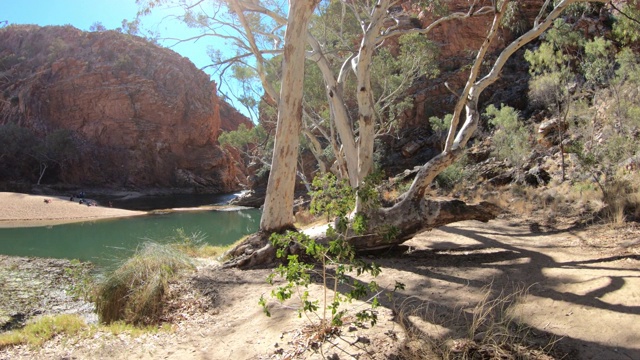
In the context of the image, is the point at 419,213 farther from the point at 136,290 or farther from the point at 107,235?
the point at 107,235

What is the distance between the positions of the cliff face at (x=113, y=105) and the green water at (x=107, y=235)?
20876 mm

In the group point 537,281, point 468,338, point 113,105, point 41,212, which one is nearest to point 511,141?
point 537,281

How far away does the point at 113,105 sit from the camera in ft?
132

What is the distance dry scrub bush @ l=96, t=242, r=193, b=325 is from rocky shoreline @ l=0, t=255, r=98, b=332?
505mm

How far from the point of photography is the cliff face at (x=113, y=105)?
3947 centimetres

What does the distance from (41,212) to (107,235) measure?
9.02 metres

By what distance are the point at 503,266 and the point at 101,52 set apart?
47170 mm

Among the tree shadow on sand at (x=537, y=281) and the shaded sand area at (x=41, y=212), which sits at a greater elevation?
the tree shadow on sand at (x=537, y=281)

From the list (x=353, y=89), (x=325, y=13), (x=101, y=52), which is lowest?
(x=353, y=89)

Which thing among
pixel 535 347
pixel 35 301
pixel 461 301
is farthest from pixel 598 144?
pixel 35 301

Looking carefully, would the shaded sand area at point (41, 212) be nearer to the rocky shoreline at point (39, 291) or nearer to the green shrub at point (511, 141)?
the rocky shoreline at point (39, 291)

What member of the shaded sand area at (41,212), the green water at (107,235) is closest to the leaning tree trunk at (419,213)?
the green water at (107,235)

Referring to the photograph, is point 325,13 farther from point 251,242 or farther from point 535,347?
point 535,347

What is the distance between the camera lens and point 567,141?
12.5 meters
